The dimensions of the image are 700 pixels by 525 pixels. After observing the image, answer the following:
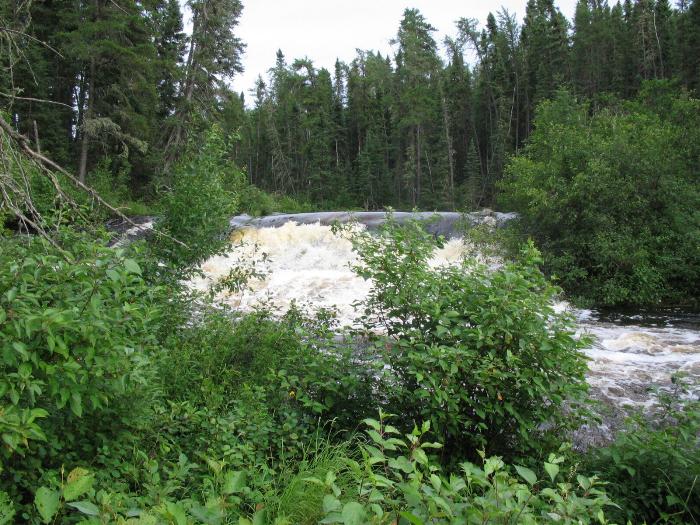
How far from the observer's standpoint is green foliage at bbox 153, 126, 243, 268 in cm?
619

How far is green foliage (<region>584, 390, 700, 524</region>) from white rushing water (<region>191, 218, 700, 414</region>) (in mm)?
397

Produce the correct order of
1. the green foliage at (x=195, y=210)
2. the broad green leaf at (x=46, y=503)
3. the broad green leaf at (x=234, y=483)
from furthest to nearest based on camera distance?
the green foliage at (x=195, y=210), the broad green leaf at (x=234, y=483), the broad green leaf at (x=46, y=503)

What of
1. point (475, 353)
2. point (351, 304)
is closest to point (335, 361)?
point (351, 304)

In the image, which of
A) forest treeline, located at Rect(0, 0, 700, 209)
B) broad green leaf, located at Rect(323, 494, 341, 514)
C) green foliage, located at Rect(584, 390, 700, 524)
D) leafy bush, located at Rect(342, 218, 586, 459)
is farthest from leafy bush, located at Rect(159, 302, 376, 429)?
forest treeline, located at Rect(0, 0, 700, 209)

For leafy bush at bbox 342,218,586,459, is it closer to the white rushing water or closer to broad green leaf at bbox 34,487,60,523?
the white rushing water

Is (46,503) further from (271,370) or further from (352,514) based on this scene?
(271,370)

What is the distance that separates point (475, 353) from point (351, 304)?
122 cm

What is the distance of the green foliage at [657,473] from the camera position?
335cm

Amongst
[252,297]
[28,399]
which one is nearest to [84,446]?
[28,399]

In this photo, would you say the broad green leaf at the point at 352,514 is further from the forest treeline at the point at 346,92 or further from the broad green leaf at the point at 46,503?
the forest treeline at the point at 346,92

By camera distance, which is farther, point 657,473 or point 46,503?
point 657,473

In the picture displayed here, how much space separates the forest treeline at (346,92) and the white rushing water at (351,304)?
5.86 m

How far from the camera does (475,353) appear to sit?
140 inches

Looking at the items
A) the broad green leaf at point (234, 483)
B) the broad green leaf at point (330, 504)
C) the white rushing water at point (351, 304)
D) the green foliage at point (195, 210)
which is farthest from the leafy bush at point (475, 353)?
the green foliage at point (195, 210)
